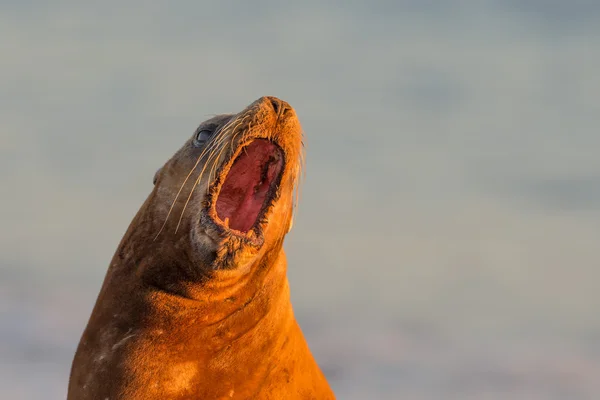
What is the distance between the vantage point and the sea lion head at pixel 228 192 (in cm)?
828

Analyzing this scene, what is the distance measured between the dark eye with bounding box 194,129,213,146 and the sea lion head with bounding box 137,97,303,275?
1 cm

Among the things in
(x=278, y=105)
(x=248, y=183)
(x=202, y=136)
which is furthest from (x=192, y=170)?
(x=278, y=105)

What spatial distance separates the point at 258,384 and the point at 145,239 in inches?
73.1

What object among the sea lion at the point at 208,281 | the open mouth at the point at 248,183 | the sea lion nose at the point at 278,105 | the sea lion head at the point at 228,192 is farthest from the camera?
the open mouth at the point at 248,183

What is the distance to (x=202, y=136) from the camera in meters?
9.25

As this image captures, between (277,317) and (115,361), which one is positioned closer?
(115,361)

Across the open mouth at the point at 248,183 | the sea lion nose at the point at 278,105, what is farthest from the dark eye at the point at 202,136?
the sea lion nose at the point at 278,105

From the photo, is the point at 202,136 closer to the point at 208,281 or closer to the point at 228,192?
the point at 228,192

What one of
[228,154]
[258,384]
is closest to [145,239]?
[228,154]

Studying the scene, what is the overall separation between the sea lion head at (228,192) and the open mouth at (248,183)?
10mm

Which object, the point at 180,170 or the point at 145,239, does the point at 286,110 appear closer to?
the point at 180,170

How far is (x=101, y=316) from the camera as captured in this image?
8.81 m

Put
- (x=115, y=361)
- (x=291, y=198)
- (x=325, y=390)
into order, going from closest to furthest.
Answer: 1. (x=115, y=361)
2. (x=291, y=198)
3. (x=325, y=390)

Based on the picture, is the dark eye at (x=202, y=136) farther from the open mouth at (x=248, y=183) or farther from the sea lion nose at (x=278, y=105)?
the sea lion nose at (x=278, y=105)
